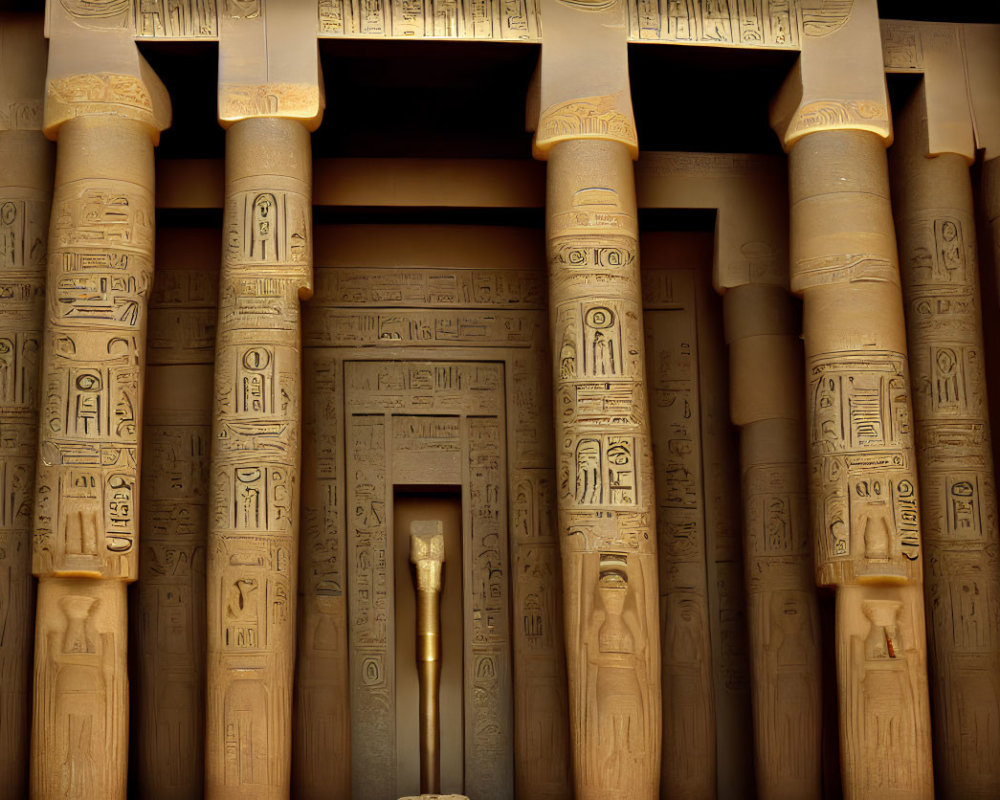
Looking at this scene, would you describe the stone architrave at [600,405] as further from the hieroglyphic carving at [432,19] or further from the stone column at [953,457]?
the stone column at [953,457]

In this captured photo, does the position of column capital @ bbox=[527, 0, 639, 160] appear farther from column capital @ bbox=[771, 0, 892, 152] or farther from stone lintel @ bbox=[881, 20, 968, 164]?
stone lintel @ bbox=[881, 20, 968, 164]

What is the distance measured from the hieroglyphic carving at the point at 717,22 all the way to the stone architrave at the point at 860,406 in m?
0.25

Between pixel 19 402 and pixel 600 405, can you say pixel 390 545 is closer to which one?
pixel 600 405

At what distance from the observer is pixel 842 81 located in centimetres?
1422

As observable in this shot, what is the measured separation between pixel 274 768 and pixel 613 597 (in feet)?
8.95

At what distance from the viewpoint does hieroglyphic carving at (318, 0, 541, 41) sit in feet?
45.9

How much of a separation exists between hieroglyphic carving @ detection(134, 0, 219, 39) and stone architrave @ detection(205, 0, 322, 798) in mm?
129

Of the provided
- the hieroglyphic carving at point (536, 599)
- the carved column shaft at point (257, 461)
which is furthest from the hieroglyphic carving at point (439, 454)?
the carved column shaft at point (257, 461)

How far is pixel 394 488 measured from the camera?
15562 millimetres

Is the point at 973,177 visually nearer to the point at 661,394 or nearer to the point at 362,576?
the point at 661,394

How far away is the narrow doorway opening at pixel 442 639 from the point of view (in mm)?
15180

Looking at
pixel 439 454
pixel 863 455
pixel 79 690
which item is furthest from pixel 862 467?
pixel 79 690

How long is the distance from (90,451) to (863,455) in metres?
A: 5.68

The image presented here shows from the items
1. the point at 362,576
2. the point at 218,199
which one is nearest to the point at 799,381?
the point at 362,576
